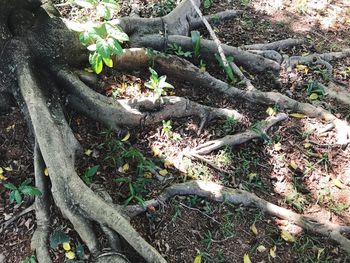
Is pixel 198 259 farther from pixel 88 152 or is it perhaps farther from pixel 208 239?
pixel 88 152

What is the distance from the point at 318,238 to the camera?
3.72 m

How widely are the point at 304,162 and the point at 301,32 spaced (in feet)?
8.64

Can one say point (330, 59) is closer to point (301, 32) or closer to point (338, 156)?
point (301, 32)

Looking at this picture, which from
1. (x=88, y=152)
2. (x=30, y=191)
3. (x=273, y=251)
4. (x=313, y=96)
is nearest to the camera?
(x=30, y=191)

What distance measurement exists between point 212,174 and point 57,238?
5.24 ft

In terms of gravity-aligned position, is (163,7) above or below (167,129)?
above

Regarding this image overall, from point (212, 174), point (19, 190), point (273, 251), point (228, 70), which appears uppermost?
point (228, 70)

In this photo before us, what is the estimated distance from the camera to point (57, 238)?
3.38m

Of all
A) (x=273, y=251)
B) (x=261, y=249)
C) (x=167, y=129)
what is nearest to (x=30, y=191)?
(x=167, y=129)

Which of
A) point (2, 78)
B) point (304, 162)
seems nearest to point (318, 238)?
point (304, 162)

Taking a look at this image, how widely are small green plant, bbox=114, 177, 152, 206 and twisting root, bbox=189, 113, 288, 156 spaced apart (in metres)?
0.62

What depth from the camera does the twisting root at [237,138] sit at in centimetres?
418

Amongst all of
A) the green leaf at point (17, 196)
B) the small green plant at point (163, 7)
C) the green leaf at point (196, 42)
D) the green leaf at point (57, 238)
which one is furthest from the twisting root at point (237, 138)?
the small green plant at point (163, 7)

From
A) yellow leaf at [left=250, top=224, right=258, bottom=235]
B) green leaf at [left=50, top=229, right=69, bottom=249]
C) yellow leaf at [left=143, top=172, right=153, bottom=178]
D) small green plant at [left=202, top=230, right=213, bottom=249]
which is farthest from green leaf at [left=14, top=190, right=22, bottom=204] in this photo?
yellow leaf at [left=250, top=224, right=258, bottom=235]
